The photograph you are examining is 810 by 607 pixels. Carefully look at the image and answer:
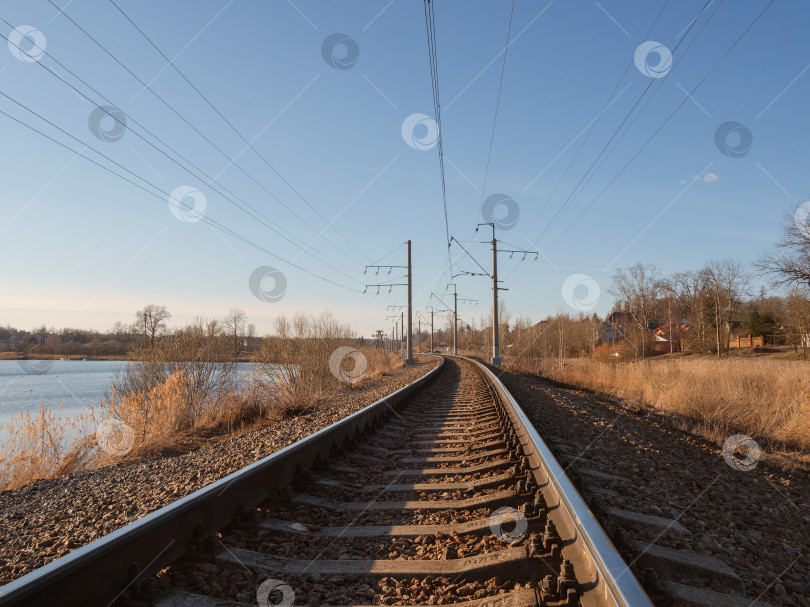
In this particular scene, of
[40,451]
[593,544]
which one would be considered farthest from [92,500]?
[40,451]

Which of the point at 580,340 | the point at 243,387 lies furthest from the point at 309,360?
the point at 580,340

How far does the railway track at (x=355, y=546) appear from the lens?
7.05ft

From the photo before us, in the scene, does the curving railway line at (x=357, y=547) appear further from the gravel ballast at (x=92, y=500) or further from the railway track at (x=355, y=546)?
the gravel ballast at (x=92, y=500)

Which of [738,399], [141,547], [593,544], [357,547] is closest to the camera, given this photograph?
[593,544]

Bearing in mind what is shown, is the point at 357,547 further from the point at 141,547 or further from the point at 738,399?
the point at 738,399

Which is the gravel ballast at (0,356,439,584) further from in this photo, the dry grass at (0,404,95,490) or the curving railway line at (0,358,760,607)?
the dry grass at (0,404,95,490)

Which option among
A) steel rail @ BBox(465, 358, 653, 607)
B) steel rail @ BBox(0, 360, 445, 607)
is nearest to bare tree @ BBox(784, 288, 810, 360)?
steel rail @ BBox(465, 358, 653, 607)

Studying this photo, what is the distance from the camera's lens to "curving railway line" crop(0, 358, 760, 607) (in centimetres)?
Answer: 215

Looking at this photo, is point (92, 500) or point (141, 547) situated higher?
point (141, 547)

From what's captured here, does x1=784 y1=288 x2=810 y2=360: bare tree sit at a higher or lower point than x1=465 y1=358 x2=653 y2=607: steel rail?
higher

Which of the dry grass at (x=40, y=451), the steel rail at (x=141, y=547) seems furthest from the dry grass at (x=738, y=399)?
the dry grass at (x=40, y=451)

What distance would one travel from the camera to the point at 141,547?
2410 mm

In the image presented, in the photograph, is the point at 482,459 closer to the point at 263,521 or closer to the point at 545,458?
the point at 545,458

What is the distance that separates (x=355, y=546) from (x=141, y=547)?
112 centimetres
